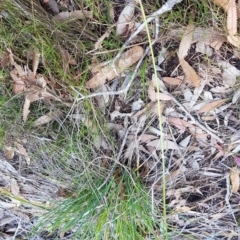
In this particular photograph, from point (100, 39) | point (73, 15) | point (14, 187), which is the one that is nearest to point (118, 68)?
point (100, 39)

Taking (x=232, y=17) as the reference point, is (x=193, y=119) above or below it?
below

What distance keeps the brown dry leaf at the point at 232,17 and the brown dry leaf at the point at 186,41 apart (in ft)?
0.35

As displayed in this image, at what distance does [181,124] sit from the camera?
127 cm

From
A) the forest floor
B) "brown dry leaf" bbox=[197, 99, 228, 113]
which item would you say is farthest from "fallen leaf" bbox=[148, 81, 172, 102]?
"brown dry leaf" bbox=[197, 99, 228, 113]

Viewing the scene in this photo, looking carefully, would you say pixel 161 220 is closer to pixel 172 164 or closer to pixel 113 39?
pixel 172 164

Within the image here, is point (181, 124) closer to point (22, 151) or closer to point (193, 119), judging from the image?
point (193, 119)

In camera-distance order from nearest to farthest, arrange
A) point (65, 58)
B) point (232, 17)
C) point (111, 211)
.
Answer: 1. point (232, 17)
2. point (65, 58)
3. point (111, 211)

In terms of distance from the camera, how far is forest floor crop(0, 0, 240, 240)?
1.20m

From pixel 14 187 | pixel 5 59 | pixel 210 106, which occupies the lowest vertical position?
pixel 14 187

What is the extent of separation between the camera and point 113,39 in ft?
4.01

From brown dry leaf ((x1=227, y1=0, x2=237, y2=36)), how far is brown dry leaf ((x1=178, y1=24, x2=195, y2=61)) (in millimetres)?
106

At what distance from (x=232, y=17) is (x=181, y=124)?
0.36m

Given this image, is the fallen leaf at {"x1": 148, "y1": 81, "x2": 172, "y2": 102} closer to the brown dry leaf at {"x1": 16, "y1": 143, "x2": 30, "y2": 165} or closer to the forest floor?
the forest floor

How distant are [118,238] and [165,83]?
56cm
